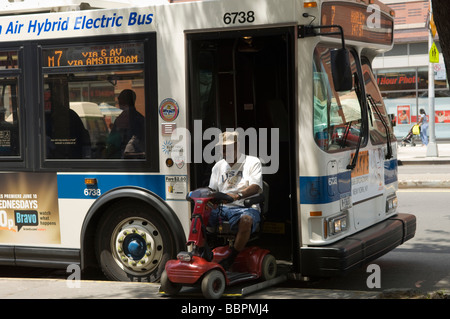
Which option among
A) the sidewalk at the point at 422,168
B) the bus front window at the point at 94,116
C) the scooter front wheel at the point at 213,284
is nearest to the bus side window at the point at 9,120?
the bus front window at the point at 94,116

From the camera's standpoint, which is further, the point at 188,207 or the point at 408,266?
the point at 408,266

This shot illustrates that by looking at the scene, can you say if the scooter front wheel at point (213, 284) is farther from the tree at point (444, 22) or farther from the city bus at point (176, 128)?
the tree at point (444, 22)

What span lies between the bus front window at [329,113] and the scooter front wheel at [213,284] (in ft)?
4.99

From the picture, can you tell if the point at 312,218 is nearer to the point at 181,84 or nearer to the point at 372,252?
the point at 372,252

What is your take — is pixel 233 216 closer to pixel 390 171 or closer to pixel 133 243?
pixel 133 243

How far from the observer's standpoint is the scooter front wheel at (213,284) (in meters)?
6.10

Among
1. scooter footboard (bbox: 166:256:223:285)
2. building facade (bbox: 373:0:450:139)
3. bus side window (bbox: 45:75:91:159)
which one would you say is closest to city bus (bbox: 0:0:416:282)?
bus side window (bbox: 45:75:91:159)

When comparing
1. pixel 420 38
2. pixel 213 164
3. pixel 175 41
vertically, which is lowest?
pixel 213 164

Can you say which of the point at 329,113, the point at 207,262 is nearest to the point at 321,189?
the point at 329,113

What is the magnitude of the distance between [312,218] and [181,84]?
1.81m

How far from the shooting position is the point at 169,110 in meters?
6.99

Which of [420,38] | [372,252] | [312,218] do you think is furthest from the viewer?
[420,38]

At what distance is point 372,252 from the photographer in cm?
701

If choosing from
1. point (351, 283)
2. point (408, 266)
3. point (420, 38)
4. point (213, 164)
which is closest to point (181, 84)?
point (213, 164)
